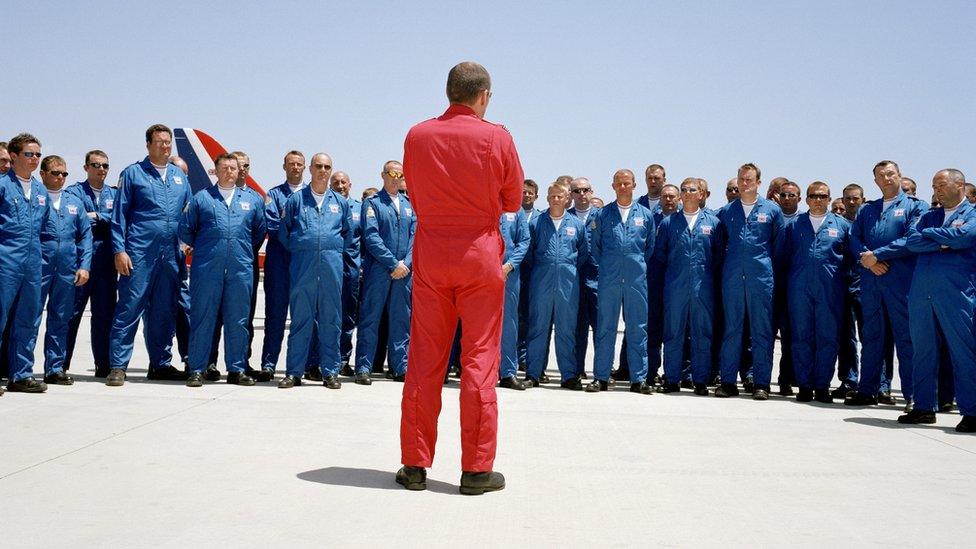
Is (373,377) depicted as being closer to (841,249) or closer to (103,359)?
(103,359)

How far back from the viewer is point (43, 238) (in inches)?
296

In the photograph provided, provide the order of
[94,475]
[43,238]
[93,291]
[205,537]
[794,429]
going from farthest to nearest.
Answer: [93,291]
[43,238]
[794,429]
[94,475]
[205,537]

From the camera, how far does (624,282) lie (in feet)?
28.0

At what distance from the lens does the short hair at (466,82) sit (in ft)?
14.3

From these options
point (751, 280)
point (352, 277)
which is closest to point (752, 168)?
point (751, 280)

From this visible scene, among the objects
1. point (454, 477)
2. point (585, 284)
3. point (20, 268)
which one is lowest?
point (454, 477)

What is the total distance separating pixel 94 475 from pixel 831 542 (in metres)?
3.34

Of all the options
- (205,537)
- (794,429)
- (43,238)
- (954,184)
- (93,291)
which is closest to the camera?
(205,537)

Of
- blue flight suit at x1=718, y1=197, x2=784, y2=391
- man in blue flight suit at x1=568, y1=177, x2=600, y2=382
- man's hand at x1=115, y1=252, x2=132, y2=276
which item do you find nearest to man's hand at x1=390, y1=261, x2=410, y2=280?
man in blue flight suit at x1=568, y1=177, x2=600, y2=382

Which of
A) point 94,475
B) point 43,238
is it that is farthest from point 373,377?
point 94,475

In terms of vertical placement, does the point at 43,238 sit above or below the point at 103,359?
above

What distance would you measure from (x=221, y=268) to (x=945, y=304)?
6.02m

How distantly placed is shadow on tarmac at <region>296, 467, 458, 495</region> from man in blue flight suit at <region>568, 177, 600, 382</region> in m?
4.66

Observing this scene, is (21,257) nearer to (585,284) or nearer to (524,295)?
(524,295)
